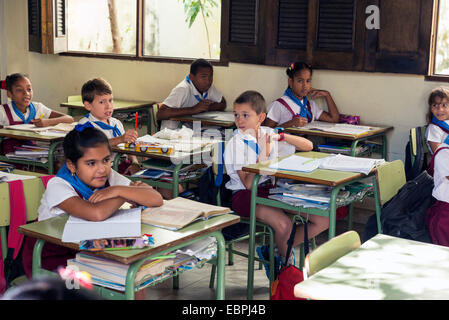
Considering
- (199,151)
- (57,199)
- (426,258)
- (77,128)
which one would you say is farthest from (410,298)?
(199,151)

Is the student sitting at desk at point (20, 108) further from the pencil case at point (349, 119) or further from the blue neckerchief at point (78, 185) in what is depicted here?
the blue neckerchief at point (78, 185)

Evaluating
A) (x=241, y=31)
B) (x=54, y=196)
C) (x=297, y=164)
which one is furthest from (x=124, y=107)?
(x=54, y=196)

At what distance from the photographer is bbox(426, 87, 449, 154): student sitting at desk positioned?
421cm

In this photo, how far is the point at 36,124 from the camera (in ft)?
15.0

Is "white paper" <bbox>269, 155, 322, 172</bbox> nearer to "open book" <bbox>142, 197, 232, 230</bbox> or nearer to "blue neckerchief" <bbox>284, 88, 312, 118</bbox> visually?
"open book" <bbox>142, 197, 232, 230</bbox>

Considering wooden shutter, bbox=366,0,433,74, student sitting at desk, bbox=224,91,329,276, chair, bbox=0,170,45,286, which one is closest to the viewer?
chair, bbox=0,170,45,286

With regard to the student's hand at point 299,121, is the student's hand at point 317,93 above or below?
above

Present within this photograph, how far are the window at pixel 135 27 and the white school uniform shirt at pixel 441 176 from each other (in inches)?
120

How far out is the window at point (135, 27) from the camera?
5.89 meters

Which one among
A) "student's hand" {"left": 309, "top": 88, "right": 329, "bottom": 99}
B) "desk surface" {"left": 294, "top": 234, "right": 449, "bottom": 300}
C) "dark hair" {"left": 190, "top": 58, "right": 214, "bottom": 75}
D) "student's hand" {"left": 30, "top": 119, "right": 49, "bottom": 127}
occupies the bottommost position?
"desk surface" {"left": 294, "top": 234, "right": 449, "bottom": 300}

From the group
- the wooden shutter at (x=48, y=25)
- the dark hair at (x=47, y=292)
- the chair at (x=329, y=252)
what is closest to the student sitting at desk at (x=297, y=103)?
the wooden shutter at (x=48, y=25)

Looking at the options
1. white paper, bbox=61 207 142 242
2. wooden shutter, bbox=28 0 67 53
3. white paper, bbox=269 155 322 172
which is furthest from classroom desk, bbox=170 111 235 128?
white paper, bbox=61 207 142 242

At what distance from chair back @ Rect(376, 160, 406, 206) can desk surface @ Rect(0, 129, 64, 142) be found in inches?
88.7
